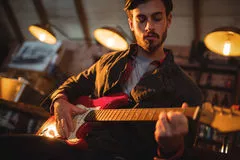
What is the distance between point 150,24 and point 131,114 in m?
0.97

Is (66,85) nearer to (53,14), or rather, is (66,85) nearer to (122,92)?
(122,92)

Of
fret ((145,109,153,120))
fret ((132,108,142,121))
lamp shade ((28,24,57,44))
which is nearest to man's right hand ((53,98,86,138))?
fret ((132,108,142,121))

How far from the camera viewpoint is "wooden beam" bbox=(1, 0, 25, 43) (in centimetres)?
717

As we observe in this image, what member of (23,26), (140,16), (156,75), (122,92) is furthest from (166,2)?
(23,26)

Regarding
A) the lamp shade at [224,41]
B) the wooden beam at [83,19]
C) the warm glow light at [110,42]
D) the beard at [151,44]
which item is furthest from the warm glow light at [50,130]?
the wooden beam at [83,19]

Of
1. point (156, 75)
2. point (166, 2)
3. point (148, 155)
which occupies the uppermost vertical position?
point (166, 2)

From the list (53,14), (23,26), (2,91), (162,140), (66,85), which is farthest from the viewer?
(23,26)

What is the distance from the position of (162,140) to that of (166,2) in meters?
1.55

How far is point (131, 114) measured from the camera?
1544 mm

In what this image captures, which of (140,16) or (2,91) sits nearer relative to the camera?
(140,16)

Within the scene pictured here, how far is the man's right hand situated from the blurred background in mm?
2030

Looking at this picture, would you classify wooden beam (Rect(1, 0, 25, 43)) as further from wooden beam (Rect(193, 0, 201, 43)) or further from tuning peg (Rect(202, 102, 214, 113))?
tuning peg (Rect(202, 102, 214, 113))

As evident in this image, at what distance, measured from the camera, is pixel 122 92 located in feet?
6.68

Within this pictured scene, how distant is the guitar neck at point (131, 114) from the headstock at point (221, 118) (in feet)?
0.43
